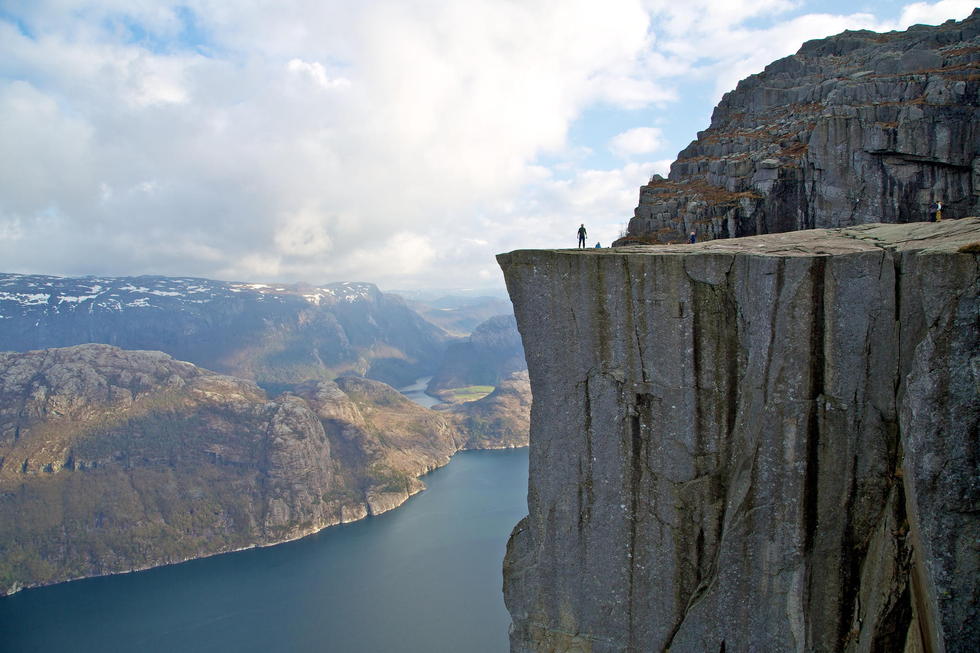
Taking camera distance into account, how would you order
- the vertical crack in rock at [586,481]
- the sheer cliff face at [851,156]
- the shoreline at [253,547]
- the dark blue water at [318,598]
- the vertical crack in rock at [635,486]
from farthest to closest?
the shoreline at [253,547]
the dark blue water at [318,598]
the sheer cliff face at [851,156]
the vertical crack in rock at [586,481]
the vertical crack in rock at [635,486]

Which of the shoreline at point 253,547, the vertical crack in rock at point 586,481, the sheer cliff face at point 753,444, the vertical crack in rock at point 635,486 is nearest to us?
the sheer cliff face at point 753,444

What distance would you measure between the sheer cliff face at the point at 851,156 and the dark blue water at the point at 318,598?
77.7 m

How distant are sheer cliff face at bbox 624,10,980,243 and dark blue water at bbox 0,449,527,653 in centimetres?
7773

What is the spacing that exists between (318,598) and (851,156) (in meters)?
116

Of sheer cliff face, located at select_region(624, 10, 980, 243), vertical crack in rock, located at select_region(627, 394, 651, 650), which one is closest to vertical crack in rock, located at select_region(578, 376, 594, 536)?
vertical crack in rock, located at select_region(627, 394, 651, 650)

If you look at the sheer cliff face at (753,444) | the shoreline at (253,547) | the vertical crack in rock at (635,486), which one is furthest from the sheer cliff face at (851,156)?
the shoreline at (253,547)

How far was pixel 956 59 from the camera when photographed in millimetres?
26547

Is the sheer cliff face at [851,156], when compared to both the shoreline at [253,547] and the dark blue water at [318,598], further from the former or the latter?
the shoreline at [253,547]

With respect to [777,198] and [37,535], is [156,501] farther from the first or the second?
[777,198]

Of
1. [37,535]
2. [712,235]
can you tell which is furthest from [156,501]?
[712,235]

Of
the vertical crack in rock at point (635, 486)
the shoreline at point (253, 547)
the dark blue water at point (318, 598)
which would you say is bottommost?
the shoreline at point (253, 547)

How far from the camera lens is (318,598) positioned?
109438 mm

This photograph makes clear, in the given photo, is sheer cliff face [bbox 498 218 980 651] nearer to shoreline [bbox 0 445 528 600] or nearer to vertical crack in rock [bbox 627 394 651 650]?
vertical crack in rock [bbox 627 394 651 650]

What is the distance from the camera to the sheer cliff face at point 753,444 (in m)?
10.6
